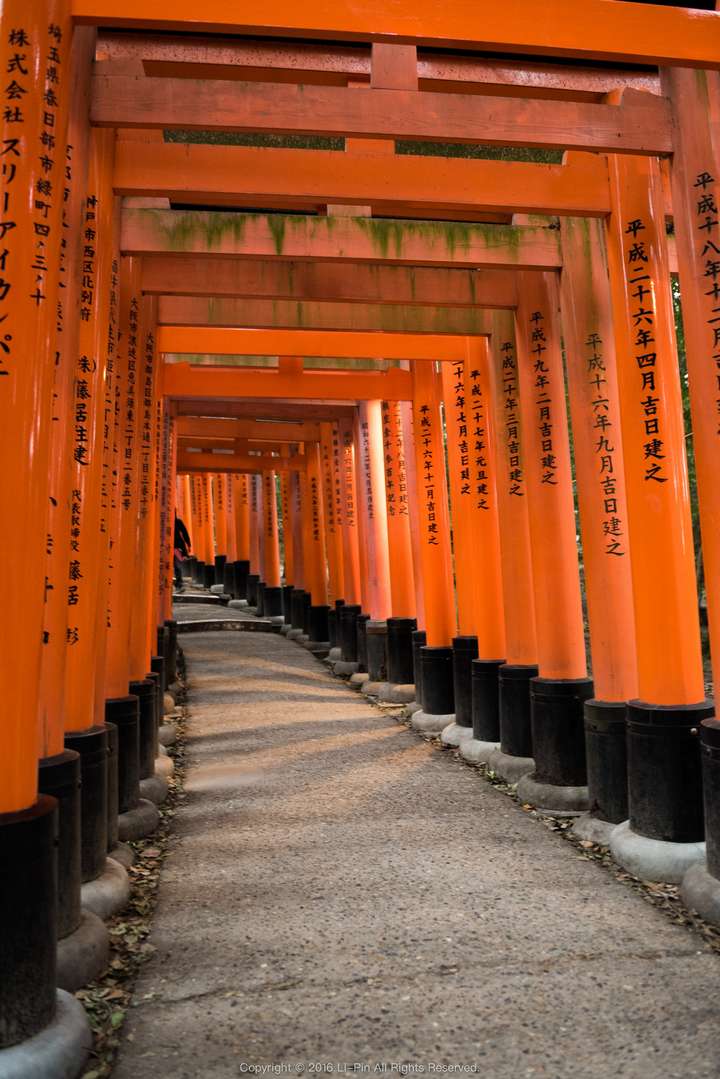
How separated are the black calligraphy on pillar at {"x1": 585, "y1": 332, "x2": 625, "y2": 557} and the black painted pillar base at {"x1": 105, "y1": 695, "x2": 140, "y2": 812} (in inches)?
120

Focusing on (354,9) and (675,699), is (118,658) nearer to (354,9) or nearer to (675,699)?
(675,699)

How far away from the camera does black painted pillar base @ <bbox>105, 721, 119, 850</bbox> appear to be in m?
4.44

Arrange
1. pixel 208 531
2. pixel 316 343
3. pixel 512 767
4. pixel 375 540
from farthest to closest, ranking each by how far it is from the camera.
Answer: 1. pixel 208 531
2. pixel 375 540
3. pixel 316 343
4. pixel 512 767

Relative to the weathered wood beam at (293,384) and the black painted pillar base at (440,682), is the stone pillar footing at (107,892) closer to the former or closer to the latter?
the black painted pillar base at (440,682)

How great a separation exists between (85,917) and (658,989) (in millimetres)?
2215

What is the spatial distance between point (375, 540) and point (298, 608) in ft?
21.6

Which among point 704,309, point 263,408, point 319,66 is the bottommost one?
→ point 704,309

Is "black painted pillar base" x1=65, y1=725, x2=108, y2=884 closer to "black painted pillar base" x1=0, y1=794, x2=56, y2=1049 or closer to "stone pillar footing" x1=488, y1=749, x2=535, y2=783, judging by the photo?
"black painted pillar base" x1=0, y1=794, x2=56, y2=1049

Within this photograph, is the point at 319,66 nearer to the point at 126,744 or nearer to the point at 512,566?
the point at 512,566

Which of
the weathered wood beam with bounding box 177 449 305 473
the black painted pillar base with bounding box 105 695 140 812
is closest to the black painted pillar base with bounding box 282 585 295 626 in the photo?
the weathered wood beam with bounding box 177 449 305 473

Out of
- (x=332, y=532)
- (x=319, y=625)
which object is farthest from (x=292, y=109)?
(x=319, y=625)

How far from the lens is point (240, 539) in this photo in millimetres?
24172

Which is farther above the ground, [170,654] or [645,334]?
[645,334]

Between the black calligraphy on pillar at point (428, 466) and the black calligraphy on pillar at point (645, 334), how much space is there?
473 cm
